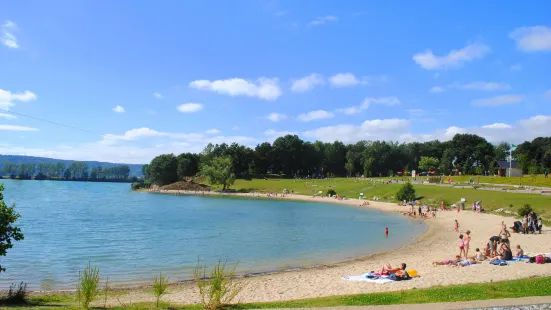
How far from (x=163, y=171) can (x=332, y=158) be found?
64013 millimetres

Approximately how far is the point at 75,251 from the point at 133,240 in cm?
603

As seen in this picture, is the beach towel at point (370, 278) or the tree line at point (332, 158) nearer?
the beach towel at point (370, 278)

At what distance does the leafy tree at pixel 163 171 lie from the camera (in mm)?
147000

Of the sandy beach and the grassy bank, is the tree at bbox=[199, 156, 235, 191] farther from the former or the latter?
the grassy bank

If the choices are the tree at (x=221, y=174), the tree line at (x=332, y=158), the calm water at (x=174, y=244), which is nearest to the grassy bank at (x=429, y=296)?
the calm water at (x=174, y=244)

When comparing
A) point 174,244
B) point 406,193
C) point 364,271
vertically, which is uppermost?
point 406,193

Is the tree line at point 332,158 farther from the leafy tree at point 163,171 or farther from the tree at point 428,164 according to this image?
the tree at point 428,164

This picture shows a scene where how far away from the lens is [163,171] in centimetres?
14700

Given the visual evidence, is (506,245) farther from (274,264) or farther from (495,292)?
(274,264)

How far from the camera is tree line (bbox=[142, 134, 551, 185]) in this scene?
449 ft

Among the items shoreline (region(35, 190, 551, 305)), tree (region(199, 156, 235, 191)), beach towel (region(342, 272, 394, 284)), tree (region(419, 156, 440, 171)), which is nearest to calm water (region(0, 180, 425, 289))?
shoreline (region(35, 190, 551, 305))

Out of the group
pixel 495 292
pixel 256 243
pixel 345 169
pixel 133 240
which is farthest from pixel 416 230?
pixel 345 169

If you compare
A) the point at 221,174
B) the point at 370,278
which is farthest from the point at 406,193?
the point at 221,174

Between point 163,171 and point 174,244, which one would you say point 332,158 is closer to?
point 163,171
